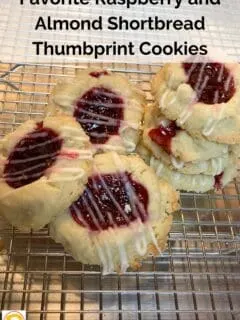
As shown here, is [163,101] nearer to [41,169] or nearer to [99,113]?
[99,113]

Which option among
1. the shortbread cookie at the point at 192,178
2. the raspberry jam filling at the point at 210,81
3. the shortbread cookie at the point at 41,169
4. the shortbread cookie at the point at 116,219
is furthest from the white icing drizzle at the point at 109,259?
the raspberry jam filling at the point at 210,81

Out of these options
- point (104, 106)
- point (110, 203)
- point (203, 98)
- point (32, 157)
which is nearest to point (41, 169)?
point (32, 157)

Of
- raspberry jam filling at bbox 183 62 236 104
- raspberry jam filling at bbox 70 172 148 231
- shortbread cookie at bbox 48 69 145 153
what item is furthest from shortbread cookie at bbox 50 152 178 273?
raspberry jam filling at bbox 183 62 236 104

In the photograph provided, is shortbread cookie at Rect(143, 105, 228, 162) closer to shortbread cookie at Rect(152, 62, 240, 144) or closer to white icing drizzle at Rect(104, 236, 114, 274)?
shortbread cookie at Rect(152, 62, 240, 144)

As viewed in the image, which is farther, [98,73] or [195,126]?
[98,73]

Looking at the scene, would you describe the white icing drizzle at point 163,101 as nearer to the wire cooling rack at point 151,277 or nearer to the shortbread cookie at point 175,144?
the shortbread cookie at point 175,144

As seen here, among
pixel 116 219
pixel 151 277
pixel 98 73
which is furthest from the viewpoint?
pixel 98 73

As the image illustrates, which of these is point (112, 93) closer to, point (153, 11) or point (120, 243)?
point (120, 243)
